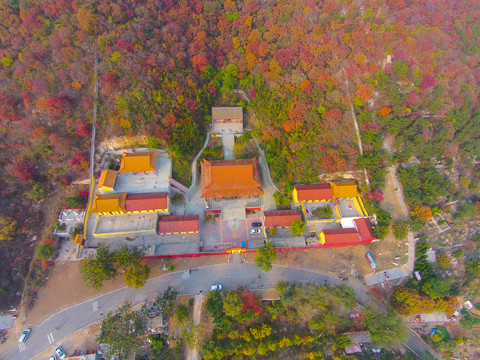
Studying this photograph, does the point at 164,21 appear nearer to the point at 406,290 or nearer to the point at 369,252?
the point at 369,252

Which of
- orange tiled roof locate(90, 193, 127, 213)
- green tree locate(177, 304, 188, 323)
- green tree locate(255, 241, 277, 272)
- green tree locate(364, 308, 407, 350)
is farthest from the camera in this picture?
orange tiled roof locate(90, 193, 127, 213)

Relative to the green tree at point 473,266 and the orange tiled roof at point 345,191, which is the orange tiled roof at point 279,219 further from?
the green tree at point 473,266

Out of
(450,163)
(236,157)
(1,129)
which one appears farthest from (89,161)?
(450,163)

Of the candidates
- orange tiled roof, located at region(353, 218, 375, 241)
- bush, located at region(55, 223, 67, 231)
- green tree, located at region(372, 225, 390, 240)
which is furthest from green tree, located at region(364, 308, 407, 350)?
bush, located at region(55, 223, 67, 231)

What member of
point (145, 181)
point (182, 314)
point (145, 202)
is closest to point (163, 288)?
point (182, 314)

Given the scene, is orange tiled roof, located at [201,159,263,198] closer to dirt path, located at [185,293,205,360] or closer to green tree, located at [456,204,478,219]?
dirt path, located at [185,293,205,360]

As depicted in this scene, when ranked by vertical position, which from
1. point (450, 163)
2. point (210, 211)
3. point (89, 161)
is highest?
point (89, 161)
